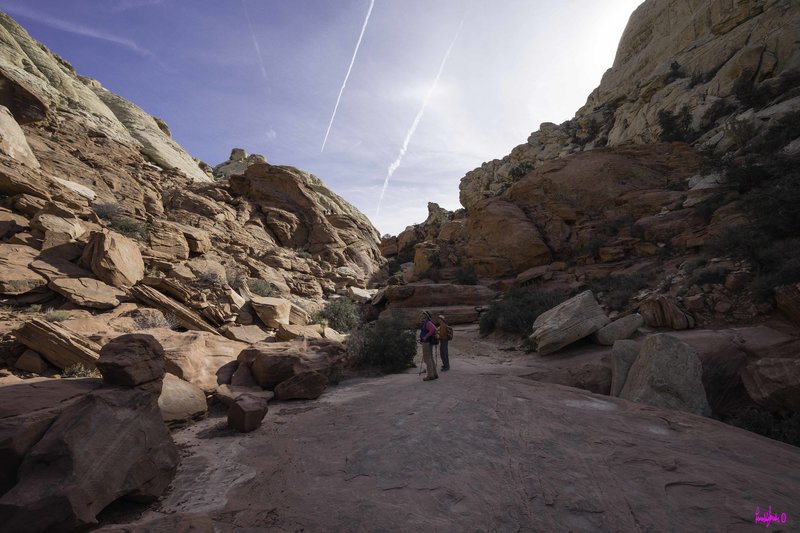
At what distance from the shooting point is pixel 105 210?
13.7 metres

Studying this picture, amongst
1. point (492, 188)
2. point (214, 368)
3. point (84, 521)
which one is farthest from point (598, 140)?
point (84, 521)

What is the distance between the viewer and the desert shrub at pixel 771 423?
4.21 meters

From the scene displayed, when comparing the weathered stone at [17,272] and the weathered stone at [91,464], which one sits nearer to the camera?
the weathered stone at [91,464]

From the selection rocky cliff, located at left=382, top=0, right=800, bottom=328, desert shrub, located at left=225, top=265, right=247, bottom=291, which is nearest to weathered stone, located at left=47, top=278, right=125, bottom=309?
desert shrub, located at left=225, top=265, right=247, bottom=291

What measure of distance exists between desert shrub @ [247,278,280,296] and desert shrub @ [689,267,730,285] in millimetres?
15499

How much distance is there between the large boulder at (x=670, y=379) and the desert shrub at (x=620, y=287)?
5.66 metres

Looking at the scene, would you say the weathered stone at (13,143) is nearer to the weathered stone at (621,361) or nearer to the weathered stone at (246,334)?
the weathered stone at (246,334)

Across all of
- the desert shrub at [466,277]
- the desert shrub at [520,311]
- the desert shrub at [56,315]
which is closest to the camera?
the desert shrub at [56,315]

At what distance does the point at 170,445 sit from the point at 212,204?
68.9ft

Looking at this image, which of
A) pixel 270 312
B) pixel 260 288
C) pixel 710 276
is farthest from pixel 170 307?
pixel 710 276

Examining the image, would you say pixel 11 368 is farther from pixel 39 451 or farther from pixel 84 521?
pixel 84 521

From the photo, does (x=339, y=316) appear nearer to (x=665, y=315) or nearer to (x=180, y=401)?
(x=180, y=401)

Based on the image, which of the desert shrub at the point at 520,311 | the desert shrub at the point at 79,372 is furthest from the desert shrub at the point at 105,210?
the desert shrub at the point at 520,311

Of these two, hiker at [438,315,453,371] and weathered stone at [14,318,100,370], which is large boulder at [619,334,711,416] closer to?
hiker at [438,315,453,371]
